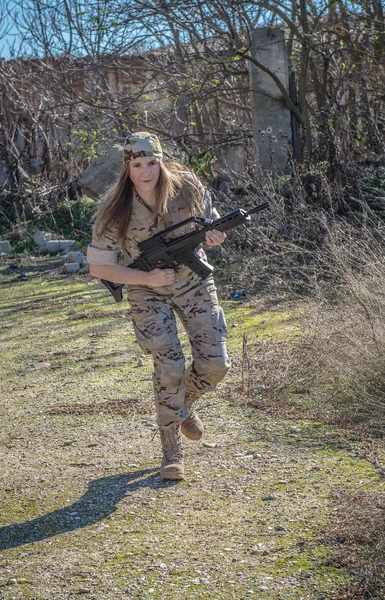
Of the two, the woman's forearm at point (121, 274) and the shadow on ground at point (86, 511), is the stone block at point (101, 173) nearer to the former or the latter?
the woman's forearm at point (121, 274)

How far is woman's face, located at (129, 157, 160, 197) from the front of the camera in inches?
173

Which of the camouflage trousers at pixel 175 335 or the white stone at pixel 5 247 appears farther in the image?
the white stone at pixel 5 247

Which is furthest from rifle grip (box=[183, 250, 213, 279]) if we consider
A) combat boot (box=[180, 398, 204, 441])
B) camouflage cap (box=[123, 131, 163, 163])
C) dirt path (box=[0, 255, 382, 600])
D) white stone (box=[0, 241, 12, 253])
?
white stone (box=[0, 241, 12, 253])

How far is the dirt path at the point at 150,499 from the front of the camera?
3.44 m

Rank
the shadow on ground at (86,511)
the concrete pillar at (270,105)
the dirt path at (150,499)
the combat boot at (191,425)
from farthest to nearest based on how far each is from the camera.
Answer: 1. the concrete pillar at (270,105)
2. the combat boot at (191,425)
3. the shadow on ground at (86,511)
4. the dirt path at (150,499)

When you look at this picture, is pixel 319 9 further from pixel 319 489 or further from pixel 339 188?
pixel 319 489

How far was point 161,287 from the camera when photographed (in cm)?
454

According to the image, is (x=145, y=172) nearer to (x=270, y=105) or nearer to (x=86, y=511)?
(x=86, y=511)

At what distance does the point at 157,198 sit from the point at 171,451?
137 centimetres

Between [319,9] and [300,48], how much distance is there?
0.93 m

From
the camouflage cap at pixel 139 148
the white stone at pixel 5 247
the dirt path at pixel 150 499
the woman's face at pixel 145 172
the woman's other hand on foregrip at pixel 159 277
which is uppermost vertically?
the camouflage cap at pixel 139 148

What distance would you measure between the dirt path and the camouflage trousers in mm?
492

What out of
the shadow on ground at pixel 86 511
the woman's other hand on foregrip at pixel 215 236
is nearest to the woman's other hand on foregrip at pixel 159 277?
the woman's other hand on foregrip at pixel 215 236

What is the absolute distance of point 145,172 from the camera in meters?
4.40
